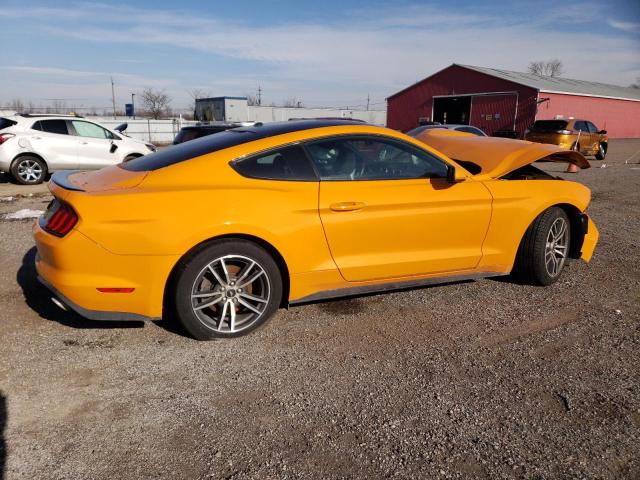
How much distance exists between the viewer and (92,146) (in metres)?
11.2

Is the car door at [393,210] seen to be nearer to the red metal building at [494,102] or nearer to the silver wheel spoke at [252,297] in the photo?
the silver wheel spoke at [252,297]

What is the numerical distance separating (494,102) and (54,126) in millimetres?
29205

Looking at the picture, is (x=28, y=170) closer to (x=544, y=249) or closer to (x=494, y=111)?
(x=544, y=249)

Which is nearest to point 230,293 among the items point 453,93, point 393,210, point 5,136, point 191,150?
point 191,150

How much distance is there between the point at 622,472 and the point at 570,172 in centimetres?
1346

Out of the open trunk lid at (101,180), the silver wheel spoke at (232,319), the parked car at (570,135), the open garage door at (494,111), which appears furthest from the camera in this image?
the open garage door at (494,111)

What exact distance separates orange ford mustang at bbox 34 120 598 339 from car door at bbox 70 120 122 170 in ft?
26.6

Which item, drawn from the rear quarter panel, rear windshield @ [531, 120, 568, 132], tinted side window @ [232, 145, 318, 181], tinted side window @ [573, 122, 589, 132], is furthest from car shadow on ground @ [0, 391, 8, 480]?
tinted side window @ [573, 122, 589, 132]

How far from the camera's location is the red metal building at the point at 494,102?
104 ft

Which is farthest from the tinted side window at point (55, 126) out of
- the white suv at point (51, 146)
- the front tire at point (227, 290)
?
the front tire at point (227, 290)

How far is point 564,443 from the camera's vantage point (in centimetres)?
238

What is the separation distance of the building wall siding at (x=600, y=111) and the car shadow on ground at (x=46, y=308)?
32840 mm

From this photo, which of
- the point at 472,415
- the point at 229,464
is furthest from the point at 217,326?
the point at 472,415

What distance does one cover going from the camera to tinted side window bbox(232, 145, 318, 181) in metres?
3.43
